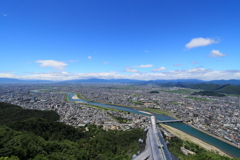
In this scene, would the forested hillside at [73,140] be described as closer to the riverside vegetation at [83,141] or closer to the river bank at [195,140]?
the riverside vegetation at [83,141]

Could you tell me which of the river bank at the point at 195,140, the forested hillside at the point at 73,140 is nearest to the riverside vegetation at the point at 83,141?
the forested hillside at the point at 73,140

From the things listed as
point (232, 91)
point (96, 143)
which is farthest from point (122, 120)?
point (232, 91)

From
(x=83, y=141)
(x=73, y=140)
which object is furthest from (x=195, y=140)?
(x=73, y=140)

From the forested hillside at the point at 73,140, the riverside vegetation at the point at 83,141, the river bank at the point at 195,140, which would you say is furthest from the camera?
the river bank at the point at 195,140

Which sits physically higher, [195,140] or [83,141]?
[83,141]

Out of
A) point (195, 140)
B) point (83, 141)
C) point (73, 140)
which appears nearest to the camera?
point (83, 141)

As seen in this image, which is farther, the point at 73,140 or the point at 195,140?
the point at 195,140

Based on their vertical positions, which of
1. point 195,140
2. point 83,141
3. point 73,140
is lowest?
point 195,140

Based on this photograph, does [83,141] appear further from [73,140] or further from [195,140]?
[195,140]

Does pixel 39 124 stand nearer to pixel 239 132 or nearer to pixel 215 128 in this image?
pixel 215 128

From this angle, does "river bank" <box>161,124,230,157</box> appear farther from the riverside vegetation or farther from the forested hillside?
the forested hillside

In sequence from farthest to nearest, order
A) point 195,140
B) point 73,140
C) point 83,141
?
point 195,140, point 73,140, point 83,141
